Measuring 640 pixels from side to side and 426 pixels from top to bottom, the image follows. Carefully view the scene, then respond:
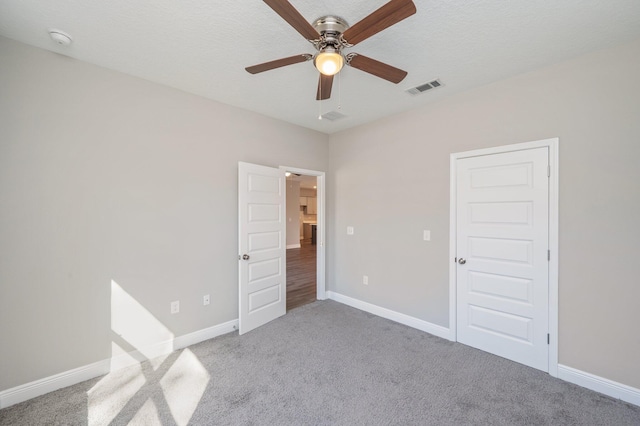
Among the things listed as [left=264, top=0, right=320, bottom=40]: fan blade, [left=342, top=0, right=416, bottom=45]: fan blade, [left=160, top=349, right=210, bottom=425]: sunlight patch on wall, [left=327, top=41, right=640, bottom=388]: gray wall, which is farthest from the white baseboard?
[left=342, top=0, right=416, bottom=45]: fan blade

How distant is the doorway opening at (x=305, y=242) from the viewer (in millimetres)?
4480

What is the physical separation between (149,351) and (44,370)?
2.47ft

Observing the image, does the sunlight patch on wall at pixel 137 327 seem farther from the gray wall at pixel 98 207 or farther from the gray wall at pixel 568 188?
the gray wall at pixel 568 188

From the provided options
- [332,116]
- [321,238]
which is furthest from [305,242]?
[332,116]

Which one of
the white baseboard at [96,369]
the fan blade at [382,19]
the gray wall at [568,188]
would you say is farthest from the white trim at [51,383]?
the fan blade at [382,19]

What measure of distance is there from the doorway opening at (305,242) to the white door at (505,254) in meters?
2.14

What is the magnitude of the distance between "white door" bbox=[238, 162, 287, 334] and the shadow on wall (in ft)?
2.70

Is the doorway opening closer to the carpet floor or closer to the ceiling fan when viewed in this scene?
the carpet floor

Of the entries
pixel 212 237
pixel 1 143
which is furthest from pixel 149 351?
pixel 1 143

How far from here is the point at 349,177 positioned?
14.0 ft

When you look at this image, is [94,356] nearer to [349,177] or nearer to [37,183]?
[37,183]

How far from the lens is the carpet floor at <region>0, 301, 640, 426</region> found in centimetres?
194

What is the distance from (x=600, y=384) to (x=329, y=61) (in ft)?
11.0

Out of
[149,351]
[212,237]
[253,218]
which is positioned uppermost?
[253,218]
